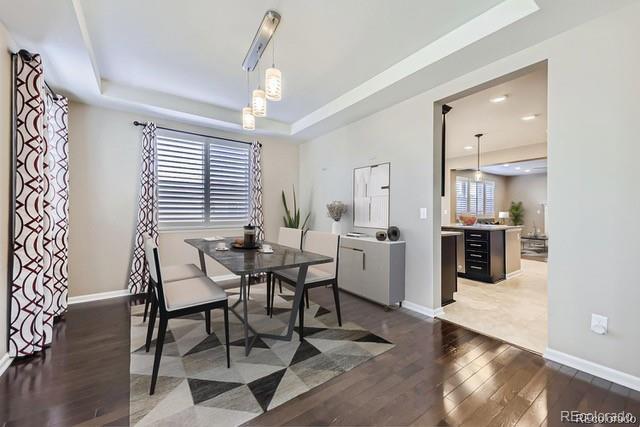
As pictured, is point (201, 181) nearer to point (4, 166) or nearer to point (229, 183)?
point (229, 183)

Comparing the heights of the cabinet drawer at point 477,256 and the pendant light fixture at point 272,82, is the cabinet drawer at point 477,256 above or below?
below

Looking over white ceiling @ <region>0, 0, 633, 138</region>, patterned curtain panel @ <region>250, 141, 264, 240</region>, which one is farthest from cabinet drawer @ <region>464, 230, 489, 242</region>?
patterned curtain panel @ <region>250, 141, 264, 240</region>

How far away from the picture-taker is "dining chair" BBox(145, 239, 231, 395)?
177cm

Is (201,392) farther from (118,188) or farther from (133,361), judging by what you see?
(118,188)

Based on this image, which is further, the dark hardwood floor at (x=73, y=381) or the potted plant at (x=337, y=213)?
the potted plant at (x=337, y=213)

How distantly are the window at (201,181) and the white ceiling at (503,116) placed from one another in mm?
3390

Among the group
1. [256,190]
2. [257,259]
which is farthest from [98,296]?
[257,259]

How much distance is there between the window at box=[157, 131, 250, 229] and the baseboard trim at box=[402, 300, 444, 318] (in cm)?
287

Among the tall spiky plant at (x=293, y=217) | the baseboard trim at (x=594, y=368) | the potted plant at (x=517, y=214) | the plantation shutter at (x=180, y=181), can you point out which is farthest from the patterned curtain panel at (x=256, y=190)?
the potted plant at (x=517, y=214)

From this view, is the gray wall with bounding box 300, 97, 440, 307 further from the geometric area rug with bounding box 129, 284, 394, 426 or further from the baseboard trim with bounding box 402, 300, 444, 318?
the geometric area rug with bounding box 129, 284, 394, 426

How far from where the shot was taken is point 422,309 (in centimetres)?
304

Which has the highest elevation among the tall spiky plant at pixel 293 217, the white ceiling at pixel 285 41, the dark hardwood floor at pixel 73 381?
the white ceiling at pixel 285 41

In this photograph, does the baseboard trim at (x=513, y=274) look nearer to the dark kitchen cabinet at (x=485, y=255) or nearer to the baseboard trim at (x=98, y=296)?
the dark kitchen cabinet at (x=485, y=255)

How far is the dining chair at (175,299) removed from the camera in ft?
5.79
